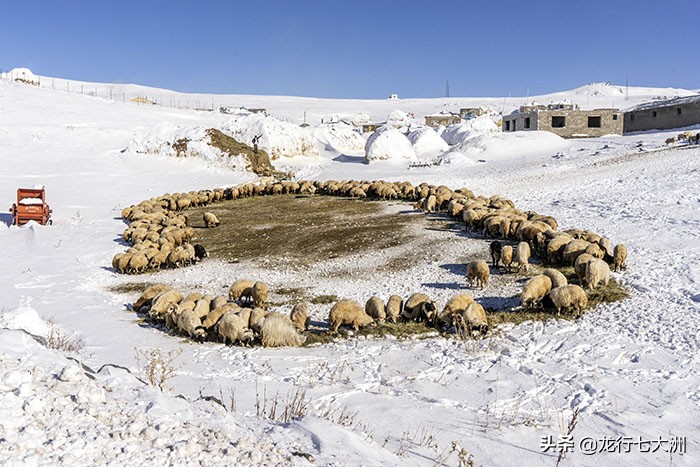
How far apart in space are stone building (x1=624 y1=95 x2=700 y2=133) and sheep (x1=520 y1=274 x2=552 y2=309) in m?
35.2

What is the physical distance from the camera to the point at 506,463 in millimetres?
4480

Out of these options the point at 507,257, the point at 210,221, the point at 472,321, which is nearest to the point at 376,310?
the point at 472,321

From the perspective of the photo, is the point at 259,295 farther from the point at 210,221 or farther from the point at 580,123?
the point at 580,123

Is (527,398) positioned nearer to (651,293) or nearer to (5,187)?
(651,293)

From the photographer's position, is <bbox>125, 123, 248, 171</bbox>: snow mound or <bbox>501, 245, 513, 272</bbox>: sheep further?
<bbox>125, 123, 248, 171</bbox>: snow mound

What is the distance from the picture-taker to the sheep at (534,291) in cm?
841

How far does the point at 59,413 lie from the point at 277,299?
A: 5.96 m

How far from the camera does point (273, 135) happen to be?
31.9 metres

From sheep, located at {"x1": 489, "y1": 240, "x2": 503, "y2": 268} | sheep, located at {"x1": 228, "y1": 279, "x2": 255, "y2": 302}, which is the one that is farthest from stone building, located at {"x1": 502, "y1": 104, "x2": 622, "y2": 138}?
sheep, located at {"x1": 228, "y1": 279, "x2": 255, "y2": 302}

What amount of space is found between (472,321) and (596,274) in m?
2.59

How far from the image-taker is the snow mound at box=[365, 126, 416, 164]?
32.2 m

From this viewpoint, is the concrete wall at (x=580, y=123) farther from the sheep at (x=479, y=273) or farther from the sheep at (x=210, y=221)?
the sheep at (x=479, y=273)

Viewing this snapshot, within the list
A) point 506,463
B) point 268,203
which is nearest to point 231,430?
point 506,463

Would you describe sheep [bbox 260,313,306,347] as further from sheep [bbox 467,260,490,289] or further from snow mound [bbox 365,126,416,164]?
snow mound [bbox 365,126,416,164]
